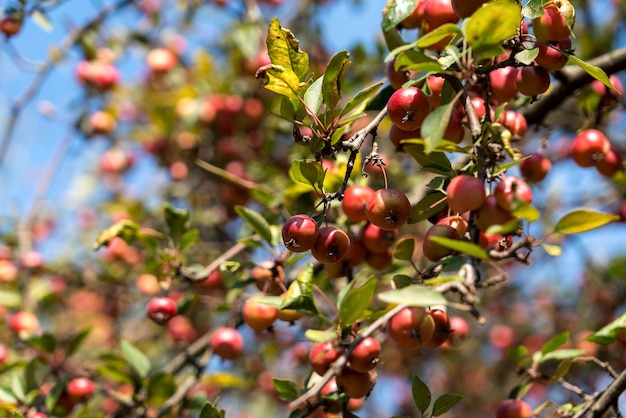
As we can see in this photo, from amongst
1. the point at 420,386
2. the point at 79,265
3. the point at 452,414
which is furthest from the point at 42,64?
the point at 452,414

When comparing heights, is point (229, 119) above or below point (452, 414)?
above

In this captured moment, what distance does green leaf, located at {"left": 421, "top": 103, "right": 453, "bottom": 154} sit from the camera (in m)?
1.02

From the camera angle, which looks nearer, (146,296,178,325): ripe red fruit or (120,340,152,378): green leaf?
(146,296,178,325): ripe red fruit

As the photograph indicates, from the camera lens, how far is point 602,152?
1.74m

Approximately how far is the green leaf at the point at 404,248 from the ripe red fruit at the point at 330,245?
12 centimetres

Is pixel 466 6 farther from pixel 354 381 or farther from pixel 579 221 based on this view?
pixel 354 381

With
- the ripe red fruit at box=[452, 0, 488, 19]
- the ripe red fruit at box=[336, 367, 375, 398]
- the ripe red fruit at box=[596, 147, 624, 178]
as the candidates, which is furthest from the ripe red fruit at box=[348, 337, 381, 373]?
the ripe red fruit at box=[596, 147, 624, 178]

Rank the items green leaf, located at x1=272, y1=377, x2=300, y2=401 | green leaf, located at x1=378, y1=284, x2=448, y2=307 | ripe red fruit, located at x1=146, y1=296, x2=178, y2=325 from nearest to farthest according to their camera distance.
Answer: green leaf, located at x1=378, y1=284, x2=448, y2=307 → green leaf, located at x1=272, y1=377, x2=300, y2=401 → ripe red fruit, located at x1=146, y1=296, x2=178, y2=325

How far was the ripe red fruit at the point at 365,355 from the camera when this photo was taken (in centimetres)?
127

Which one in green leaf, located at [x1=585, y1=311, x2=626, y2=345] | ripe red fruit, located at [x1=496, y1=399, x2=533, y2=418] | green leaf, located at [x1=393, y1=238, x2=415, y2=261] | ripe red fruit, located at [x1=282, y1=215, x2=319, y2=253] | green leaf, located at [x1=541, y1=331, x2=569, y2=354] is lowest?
ripe red fruit, located at [x1=496, y1=399, x2=533, y2=418]

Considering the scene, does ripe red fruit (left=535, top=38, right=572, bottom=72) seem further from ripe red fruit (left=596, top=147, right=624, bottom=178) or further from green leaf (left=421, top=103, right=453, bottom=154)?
ripe red fruit (left=596, top=147, right=624, bottom=178)

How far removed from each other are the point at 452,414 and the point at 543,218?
6.66ft

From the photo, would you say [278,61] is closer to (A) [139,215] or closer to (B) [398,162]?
(B) [398,162]

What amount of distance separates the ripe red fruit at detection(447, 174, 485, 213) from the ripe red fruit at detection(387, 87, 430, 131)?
0.73 ft
